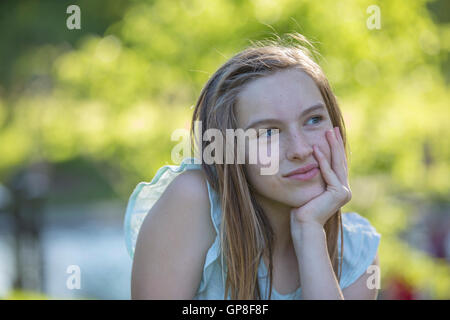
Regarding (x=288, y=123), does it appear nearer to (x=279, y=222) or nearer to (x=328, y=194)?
(x=328, y=194)

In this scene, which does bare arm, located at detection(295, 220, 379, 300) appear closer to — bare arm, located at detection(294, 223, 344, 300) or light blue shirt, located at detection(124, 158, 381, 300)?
bare arm, located at detection(294, 223, 344, 300)

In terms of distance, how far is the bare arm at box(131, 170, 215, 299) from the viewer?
5.60 feet

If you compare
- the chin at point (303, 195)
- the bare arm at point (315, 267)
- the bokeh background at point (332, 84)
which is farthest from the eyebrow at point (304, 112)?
the bokeh background at point (332, 84)

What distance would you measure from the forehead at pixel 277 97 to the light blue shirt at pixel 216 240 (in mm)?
312

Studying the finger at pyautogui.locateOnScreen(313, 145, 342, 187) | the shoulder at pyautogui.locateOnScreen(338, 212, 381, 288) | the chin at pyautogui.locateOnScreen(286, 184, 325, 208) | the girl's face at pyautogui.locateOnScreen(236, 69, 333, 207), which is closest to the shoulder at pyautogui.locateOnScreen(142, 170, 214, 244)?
the girl's face at pyautogui.locateOnScreen(236, 69, 333, 207)

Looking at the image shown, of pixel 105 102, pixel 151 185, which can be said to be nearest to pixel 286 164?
pixel 151 185

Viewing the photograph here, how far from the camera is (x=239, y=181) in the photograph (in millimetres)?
1730

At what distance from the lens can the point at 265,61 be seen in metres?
1.78

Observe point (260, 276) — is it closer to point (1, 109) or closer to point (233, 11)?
point (233, 11)

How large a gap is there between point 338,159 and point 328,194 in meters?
0.14

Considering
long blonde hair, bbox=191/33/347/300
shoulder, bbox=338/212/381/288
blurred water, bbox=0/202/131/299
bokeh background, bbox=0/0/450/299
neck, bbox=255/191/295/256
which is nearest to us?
long blonde hair, bbox=191/33/347/300

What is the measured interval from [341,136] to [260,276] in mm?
587

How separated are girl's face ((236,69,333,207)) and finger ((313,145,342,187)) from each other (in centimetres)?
2
